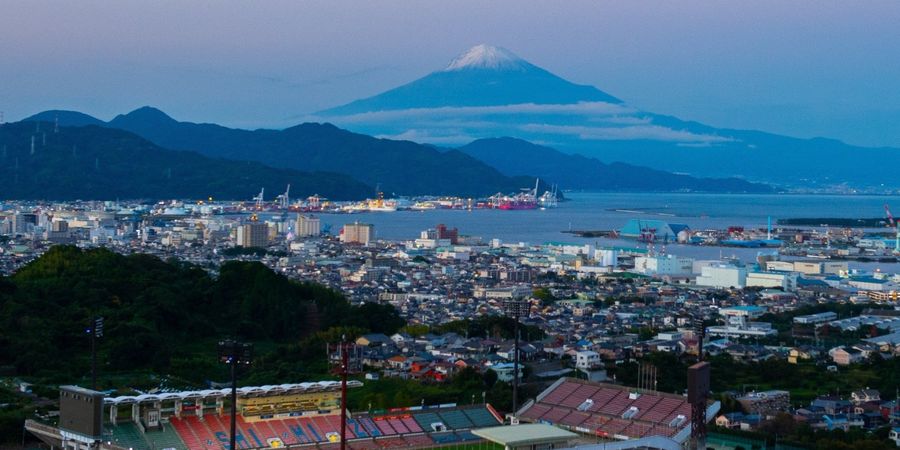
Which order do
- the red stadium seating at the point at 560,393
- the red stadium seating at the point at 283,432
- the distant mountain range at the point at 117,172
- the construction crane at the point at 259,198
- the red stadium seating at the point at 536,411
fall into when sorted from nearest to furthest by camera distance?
the red stadium seating at the point at 283,432, the red stadium seating at the point at 536,411, the red stadium seating at the point at 560,393, the construction crane at the point at 259,198, the distant mountain range at the point at 117,172

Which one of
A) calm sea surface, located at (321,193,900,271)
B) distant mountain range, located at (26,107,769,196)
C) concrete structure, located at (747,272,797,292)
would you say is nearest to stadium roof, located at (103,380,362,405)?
concrete structure, located at (747,272,797,292)

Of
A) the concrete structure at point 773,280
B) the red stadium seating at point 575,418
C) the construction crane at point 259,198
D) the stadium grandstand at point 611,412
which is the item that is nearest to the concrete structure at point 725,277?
the concrete structure at point 773,280

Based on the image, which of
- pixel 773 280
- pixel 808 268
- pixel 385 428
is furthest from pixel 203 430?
pixel 808 268

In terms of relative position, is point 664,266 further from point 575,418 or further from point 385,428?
point 385,428

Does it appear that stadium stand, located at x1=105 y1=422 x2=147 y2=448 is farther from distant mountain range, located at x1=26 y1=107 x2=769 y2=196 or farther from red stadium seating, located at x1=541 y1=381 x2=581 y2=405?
distant mountain range, located at x1=26 y1=107 x2=769 y2=196

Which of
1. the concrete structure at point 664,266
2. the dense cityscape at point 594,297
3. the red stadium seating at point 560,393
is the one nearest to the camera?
the red stadium seating at point 560,393

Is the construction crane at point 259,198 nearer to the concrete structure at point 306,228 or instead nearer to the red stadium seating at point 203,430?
the concrete structure at point 306,228

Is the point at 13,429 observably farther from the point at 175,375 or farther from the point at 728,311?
the point at 728,311
